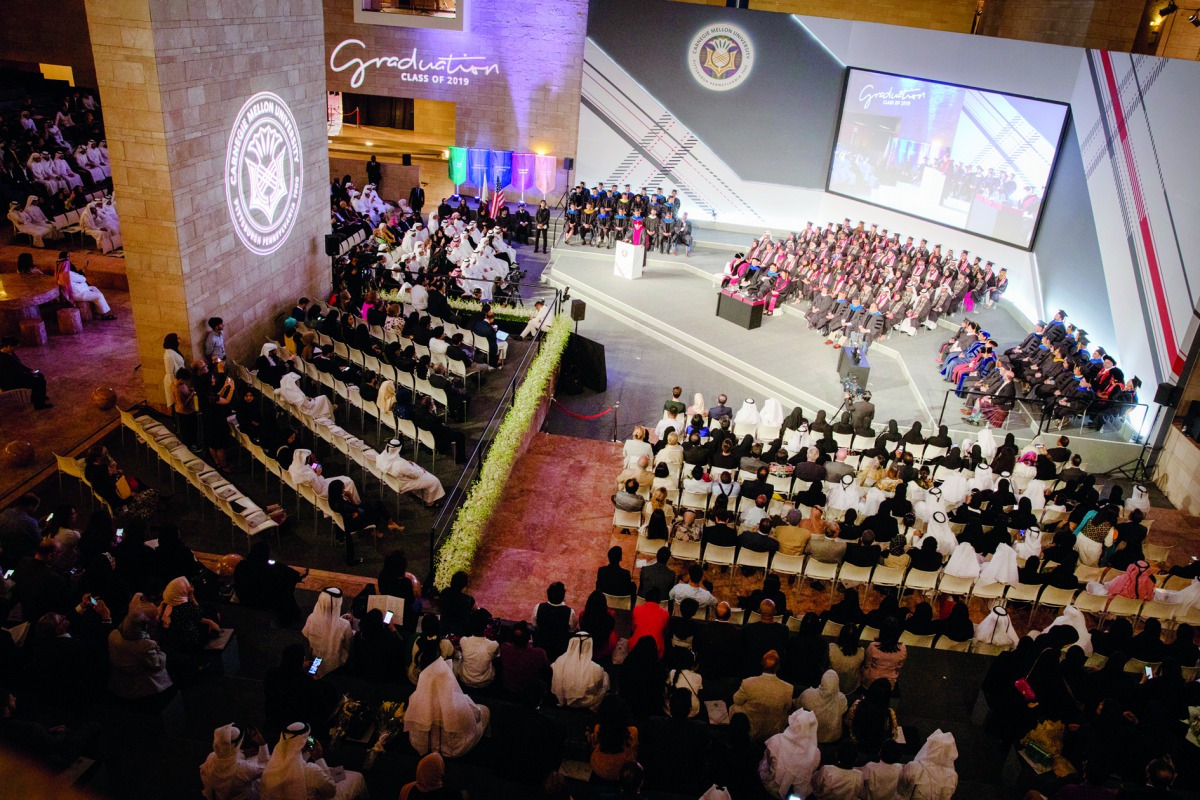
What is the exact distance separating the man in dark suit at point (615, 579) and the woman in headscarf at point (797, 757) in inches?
104

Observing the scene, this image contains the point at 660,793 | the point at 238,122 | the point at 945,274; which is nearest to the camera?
the point at 660,793

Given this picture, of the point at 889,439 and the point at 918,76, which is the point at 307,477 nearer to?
the point at 889,439

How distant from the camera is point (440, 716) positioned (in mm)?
5977

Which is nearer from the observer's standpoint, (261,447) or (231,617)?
(231,617)

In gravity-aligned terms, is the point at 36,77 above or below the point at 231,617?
above

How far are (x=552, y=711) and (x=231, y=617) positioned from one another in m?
2.89

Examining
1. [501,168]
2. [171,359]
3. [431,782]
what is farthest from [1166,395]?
[501,168]

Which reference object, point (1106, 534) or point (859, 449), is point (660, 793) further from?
point (859, 449)

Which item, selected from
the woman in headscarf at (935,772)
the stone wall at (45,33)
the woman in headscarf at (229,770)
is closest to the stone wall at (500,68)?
the stone wall at (45,33)

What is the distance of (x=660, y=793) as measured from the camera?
232 inches

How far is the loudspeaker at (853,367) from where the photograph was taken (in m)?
15.2

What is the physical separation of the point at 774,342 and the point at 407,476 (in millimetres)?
9578

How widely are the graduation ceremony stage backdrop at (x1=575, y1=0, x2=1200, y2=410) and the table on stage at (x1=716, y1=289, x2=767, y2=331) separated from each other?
20.0ft

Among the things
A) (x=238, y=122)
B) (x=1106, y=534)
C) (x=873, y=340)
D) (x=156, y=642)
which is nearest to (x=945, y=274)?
(x=873, y=340)
